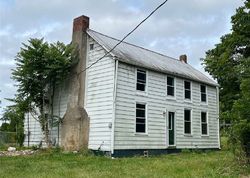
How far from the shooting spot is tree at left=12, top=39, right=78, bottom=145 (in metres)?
18.5

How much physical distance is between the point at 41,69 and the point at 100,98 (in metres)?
3.65

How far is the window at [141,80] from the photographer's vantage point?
1903 cm

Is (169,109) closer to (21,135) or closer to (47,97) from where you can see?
(47,97)

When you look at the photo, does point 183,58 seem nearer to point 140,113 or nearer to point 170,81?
point 170,81

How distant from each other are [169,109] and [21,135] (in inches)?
400

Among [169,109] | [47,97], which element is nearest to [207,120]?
[169,109]

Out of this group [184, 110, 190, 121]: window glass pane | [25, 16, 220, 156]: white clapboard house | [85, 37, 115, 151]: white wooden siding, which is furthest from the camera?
[184, 110, 190, 121]: window glass pane

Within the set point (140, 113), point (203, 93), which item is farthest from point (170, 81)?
point (203, 93)

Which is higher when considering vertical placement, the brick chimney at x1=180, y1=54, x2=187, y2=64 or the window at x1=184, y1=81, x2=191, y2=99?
the brick chimney at x1=180, y1=54, x2=187, y2=64

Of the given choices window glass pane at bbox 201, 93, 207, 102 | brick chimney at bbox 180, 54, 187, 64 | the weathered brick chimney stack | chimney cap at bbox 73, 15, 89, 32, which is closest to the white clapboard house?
window glass pane at bbox 201, 93, 207, 102

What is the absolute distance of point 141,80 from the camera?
19.2 m

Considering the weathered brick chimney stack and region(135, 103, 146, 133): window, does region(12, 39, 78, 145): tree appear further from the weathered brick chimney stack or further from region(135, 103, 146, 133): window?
region(135, 103, 146, 133): window

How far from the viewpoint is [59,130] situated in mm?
20391

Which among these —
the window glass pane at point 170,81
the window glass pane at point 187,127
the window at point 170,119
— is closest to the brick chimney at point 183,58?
the window glass pane at point 170,81
